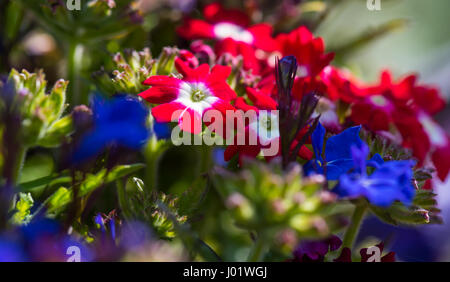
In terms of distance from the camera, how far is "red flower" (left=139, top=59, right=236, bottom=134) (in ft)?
1.67

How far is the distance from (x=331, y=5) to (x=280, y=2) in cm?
10

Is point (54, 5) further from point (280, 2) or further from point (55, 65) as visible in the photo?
point (280, 2)

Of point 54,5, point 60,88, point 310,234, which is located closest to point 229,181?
point 310,234

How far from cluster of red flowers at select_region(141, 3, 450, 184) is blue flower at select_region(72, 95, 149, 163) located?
0.05 metres

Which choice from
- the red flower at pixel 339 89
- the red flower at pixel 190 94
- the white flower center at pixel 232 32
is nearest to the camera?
the red flower at pixel 190 94

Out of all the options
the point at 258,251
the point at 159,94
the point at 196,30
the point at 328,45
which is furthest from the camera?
the point at 328,45

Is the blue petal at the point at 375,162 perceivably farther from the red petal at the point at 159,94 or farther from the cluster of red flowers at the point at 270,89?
the red petal at the point at 159,94

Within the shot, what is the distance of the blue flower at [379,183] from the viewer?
409 millimetres

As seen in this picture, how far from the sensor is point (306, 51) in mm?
673

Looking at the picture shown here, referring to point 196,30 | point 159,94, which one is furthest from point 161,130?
point 196,30

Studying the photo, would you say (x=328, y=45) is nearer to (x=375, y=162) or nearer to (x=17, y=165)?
(x=375, y=162)

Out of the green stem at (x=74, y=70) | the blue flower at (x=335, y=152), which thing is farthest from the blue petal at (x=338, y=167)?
the green stem at (x=74, y=70)

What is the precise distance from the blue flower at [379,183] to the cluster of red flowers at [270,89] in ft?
0.22
